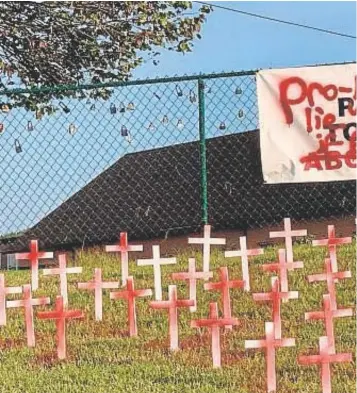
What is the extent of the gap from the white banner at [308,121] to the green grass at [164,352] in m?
0.91

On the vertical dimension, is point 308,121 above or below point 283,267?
above

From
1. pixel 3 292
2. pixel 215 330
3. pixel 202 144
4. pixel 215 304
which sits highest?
pixel 202 144

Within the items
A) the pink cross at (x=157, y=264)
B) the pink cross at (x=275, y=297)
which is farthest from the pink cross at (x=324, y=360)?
the pink cross at (x=157, y=264)

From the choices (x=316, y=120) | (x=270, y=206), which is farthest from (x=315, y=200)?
(x=316, y=120)

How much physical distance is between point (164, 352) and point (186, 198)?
460 inches

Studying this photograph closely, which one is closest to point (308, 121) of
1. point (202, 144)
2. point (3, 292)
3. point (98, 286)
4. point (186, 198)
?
point (202, 144)

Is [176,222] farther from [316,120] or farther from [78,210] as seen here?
[316,120]

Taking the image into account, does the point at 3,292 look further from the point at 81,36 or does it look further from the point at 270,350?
the point at 81,36

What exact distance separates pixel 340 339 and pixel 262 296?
0.62 meters

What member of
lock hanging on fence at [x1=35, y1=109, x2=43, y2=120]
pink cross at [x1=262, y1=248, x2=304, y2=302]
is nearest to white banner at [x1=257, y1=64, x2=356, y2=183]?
pink cross at [x1=262, y1=248, x2=304, y2=302]

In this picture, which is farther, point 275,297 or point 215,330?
point 275,297

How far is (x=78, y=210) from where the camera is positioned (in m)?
18.5

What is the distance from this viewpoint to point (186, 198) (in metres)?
16.9

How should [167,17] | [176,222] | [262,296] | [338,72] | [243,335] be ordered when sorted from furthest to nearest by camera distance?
1. [176,222]
2. [167,17]
3. [338,72]
4. [243,335]
5. [262,296]
